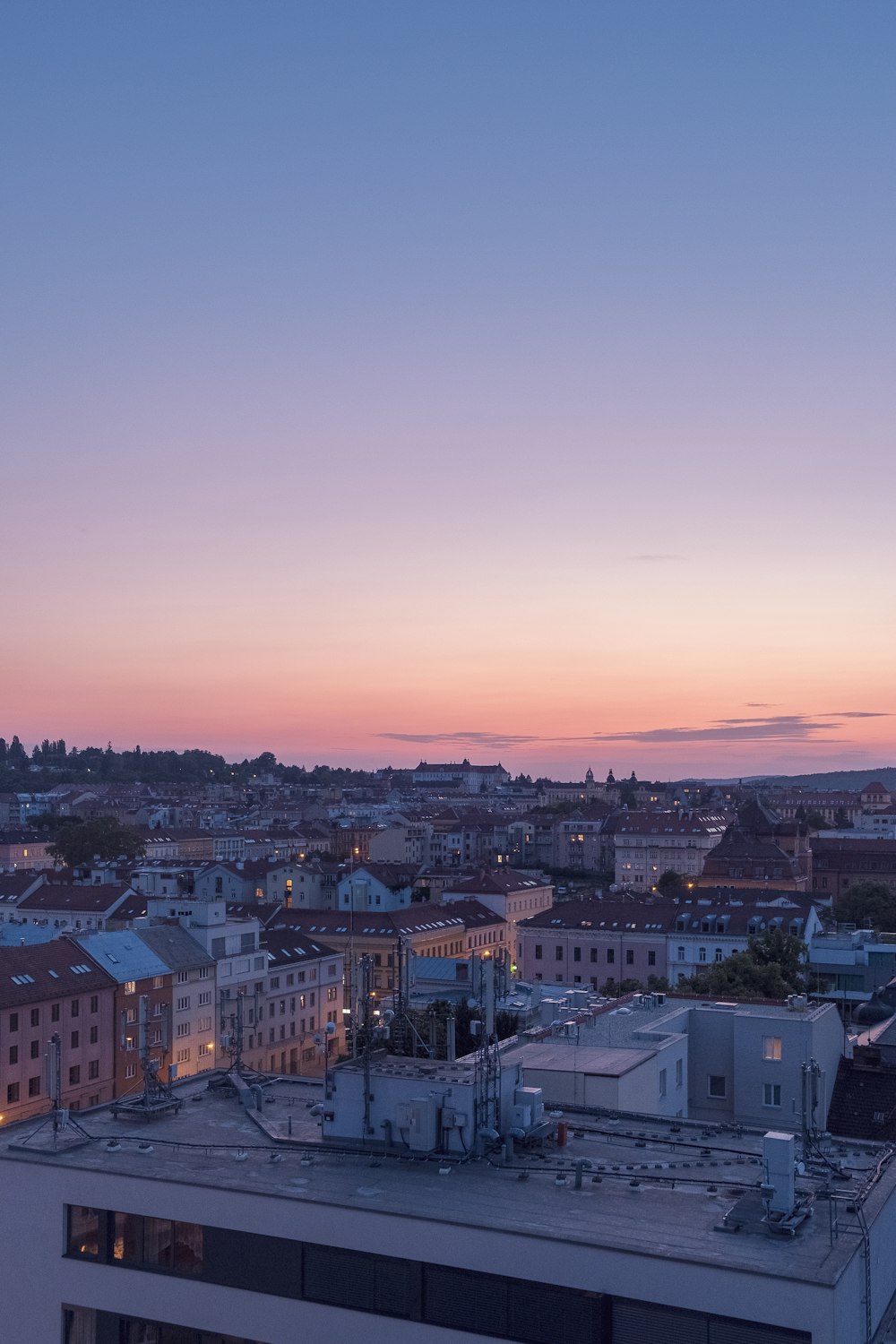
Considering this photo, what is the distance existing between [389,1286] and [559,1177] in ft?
7.85

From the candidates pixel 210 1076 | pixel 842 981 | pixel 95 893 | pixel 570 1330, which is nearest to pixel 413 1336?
pixel 570 1330

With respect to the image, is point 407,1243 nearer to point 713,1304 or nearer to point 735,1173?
point 713,1304

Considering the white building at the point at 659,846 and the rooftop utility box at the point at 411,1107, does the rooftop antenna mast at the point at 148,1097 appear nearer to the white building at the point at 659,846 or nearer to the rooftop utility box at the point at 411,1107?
the rooftop utility box at the point at 411,1107

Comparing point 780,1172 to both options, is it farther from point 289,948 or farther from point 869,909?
point 869,909

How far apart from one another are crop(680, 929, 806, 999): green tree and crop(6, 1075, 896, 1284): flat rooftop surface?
24654 millimetres

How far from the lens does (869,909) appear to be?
73.3 metres

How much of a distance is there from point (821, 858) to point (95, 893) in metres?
56.9

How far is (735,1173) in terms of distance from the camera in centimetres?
1493

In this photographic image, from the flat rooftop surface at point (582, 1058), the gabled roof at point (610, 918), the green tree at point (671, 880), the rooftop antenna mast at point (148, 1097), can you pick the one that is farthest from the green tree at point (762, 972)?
the green tree at point (671, 880)

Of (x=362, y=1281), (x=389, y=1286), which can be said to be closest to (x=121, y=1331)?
(x=362, y=1281)

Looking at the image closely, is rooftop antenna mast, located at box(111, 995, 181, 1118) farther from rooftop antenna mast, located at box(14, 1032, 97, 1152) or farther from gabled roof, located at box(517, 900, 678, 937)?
gabled roof, located at box(517, 900, 678, 937)

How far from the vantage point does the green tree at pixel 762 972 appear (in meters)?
41.6

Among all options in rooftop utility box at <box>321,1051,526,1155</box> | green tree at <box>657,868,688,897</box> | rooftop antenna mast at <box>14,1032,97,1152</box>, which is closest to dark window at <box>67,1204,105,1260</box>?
rooftop antenna mast at <box>14,1032,97,1152</box>

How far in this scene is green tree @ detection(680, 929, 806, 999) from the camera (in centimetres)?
4162
